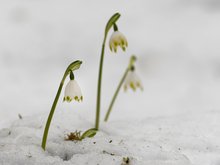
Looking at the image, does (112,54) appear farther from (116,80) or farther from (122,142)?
(122,142)

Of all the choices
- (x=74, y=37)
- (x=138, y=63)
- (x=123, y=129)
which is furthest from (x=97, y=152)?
(x=74, y=37)

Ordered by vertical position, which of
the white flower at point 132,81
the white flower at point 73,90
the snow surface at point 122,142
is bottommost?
the snow surface at point 122,142

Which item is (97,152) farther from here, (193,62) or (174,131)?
(193,62)

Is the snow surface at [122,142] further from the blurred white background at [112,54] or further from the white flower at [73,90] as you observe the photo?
the blurred white background at [112,54]

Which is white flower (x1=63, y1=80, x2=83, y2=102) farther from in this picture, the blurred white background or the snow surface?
the blurred white background

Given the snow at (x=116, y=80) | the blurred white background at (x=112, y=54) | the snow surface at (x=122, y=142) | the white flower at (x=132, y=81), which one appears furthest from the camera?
the blurred white background at (x=112, y=54)

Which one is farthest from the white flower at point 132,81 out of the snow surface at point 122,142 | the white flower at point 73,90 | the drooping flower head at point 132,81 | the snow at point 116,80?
the white flower at point 73,90

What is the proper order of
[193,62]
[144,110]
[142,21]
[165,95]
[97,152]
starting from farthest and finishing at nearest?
[142,21]
[193,62]
[165,95]
[144,110]
[97,152]

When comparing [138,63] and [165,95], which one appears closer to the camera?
[165,95]

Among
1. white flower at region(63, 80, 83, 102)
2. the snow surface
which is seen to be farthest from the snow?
white flower at region(63, 80, 83, 102)
